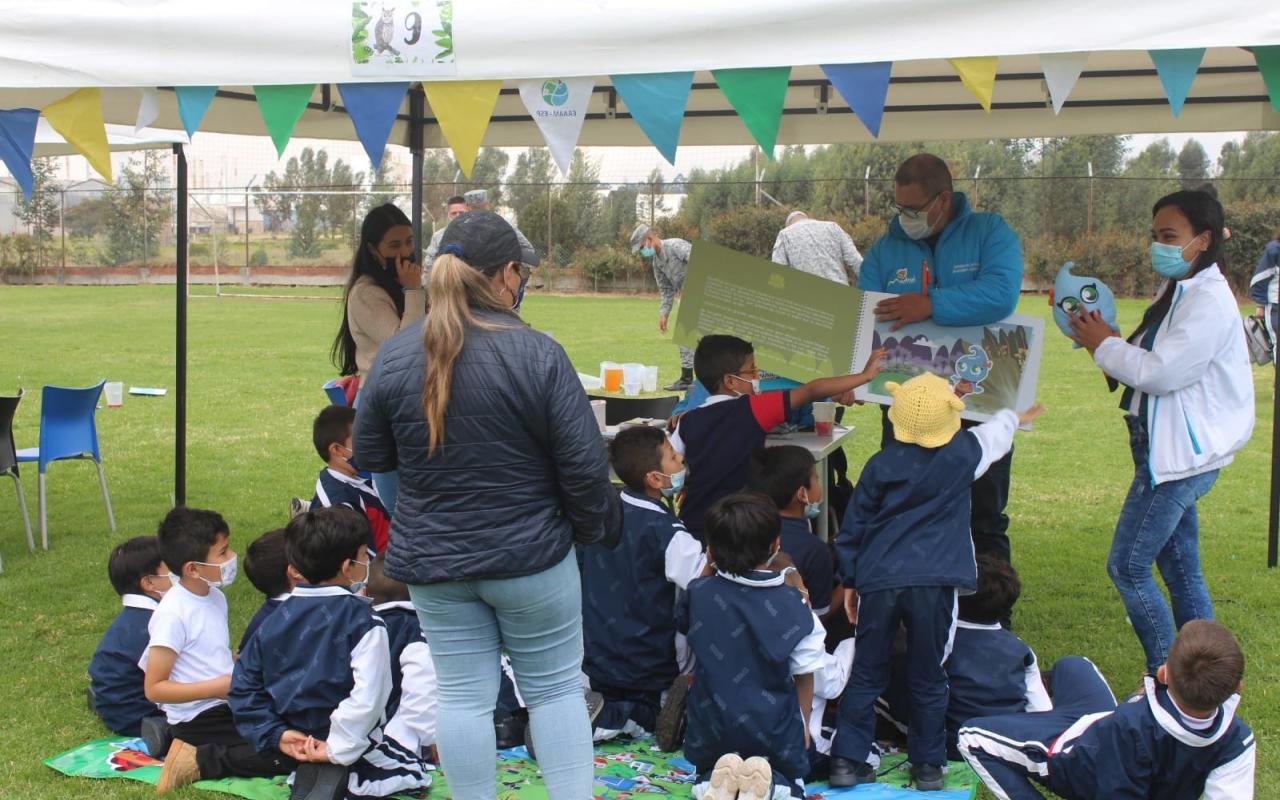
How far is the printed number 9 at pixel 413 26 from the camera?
143 inches

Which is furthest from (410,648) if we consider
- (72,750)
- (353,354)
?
(353,354)

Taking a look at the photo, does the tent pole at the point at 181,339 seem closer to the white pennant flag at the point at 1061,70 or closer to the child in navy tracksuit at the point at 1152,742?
the white pennant flag at the point at 1061,70

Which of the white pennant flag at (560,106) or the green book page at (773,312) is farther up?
the white pennant flag at (560,106)

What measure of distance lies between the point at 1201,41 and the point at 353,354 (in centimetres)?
348

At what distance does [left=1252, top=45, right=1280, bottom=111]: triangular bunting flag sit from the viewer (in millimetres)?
3365

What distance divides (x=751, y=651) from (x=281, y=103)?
2.21 m

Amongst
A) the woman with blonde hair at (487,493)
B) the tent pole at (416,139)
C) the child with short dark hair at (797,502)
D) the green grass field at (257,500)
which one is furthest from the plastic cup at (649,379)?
the woman with blonde hair at (487,493)

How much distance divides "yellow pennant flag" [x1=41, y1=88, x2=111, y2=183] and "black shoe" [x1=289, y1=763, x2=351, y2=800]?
199cm

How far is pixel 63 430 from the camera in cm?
648

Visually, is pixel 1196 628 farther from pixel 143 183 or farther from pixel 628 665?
pixel 143 183

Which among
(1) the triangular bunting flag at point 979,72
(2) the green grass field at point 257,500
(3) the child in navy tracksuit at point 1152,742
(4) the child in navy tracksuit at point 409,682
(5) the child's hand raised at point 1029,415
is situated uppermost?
(1) the triangular bunting flag at point 979,72

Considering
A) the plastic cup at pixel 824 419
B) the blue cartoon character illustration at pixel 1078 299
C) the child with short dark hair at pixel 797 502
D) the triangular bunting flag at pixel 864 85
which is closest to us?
the triangular bunting flag at pixel 864 85

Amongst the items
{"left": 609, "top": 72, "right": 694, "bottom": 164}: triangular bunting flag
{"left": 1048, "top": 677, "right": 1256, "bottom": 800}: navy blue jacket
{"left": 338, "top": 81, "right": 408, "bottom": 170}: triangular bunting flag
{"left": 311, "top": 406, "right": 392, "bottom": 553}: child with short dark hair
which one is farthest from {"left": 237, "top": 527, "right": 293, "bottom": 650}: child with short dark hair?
{"left": 1048, "top": 677, "right": 1256, "bottom": 800}: navy blue jacket

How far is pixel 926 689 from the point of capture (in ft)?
11.6
